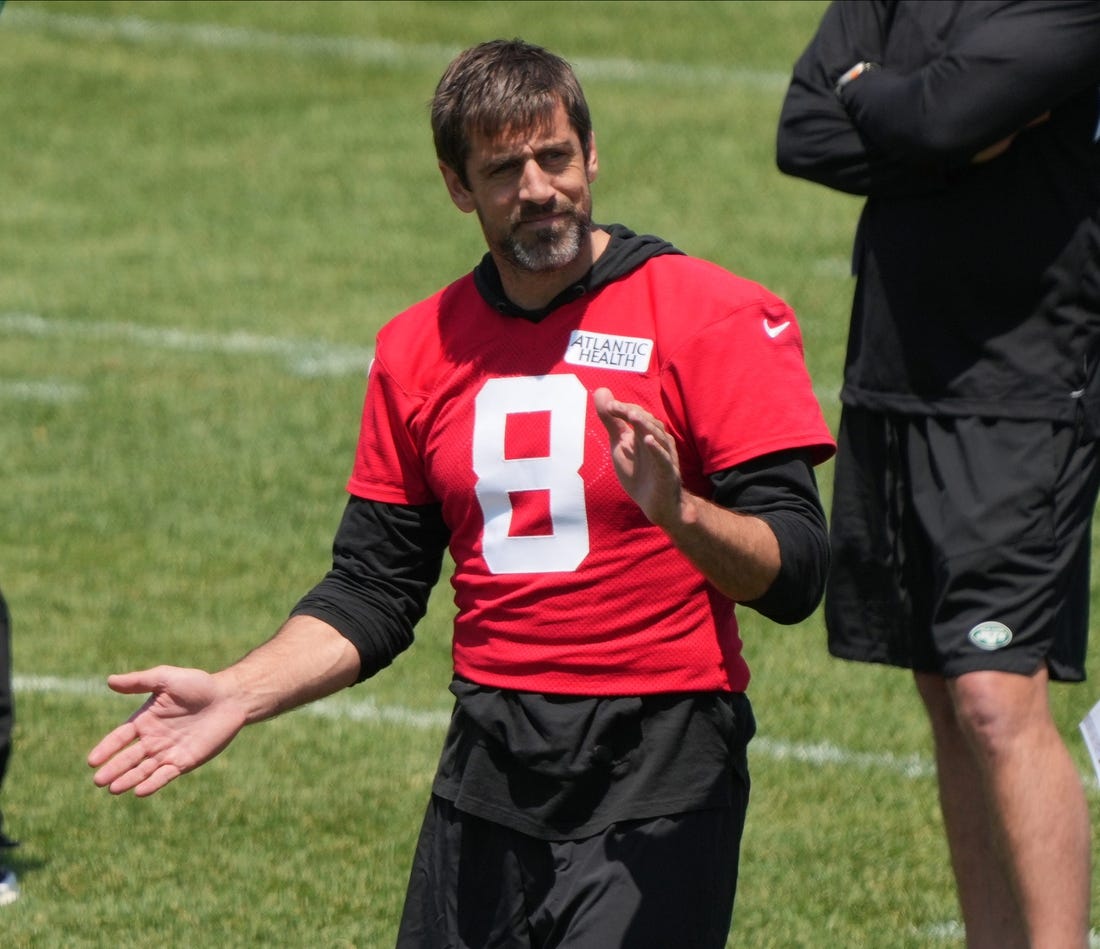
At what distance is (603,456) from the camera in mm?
3754

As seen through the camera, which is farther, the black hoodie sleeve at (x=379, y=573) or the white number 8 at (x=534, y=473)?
the black hoodie sleeve at (x=379, y=573)

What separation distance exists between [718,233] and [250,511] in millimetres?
4477

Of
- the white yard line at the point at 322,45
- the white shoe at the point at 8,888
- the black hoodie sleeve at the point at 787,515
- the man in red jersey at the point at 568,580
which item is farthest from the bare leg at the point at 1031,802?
the white yard line at the point at 322,45

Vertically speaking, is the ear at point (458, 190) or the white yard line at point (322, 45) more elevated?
the white yard line at point (322, 45)

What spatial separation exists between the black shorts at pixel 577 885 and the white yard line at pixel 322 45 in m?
12.1

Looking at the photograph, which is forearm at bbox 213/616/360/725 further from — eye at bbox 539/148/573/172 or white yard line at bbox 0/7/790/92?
white yard line at bbox 0/7/790/92

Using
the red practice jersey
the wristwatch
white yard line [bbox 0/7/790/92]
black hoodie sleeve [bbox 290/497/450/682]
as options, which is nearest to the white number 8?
the red practice jersey

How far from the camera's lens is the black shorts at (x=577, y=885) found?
3666 millimetres

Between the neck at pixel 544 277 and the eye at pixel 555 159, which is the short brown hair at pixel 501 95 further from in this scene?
the neck at pixel 544 277

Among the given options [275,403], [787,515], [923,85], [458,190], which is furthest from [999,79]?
[275,403]

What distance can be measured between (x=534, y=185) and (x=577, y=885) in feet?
3.64

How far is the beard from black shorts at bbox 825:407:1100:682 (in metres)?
1.19

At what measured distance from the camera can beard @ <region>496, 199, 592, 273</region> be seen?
3.79m

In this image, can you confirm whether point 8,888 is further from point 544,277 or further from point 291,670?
point 544,277
